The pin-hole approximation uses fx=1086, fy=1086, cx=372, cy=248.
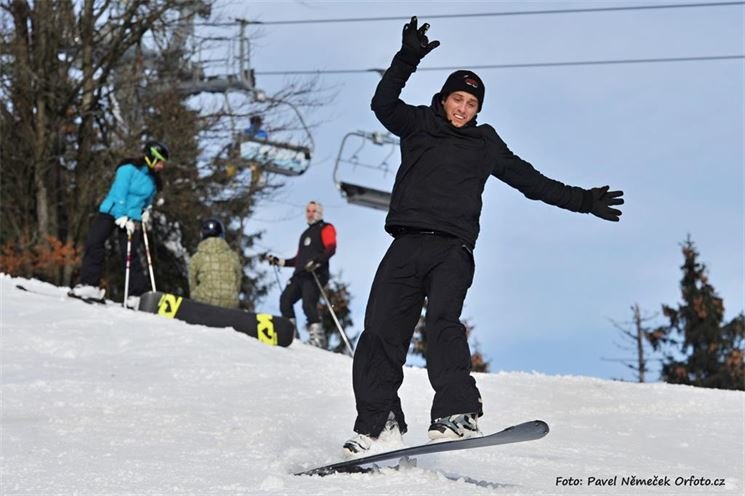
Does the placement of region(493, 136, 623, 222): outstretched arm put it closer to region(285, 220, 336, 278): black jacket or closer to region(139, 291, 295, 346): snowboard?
region(139, 291, 295, 346): snowboard

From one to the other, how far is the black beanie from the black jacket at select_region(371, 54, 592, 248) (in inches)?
3.0

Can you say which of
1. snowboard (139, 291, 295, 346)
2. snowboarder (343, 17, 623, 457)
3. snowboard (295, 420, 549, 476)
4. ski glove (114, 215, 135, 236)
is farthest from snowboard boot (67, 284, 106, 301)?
snowboard (295, 420, 549, 476)

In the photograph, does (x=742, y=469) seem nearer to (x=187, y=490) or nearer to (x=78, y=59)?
(x=187, y=490)

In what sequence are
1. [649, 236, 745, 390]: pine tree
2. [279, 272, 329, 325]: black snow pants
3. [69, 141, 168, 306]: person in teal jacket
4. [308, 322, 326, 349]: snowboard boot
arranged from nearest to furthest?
[69, 141, 168, 306]: person in teal jacket, [279, 272, 329, 325]: black snow pants, [308, 322, 326, 349]: snowboard boot, [649, 236, 745, 390]: pine tree

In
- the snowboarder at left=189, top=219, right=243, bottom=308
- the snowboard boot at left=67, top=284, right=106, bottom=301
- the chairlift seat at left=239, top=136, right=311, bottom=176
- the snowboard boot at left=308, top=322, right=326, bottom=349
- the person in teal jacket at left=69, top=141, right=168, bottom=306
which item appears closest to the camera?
the person in teal jacket at left=69, top=141, right=168, bottom=306

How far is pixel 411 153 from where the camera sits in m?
4.86

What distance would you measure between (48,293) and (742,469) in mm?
8480

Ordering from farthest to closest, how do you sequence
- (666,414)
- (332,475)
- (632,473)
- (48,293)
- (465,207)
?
(48,293) < (666,414) < (632,473) < (465,207) < (332,475)

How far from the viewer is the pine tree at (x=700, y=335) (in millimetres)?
34375

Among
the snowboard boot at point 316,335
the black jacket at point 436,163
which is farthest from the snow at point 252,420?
the black jacket at point 436,163

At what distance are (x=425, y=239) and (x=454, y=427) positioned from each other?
2.75ft

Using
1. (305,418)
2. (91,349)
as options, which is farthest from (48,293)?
(305,418)

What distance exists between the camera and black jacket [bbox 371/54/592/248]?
470 cm

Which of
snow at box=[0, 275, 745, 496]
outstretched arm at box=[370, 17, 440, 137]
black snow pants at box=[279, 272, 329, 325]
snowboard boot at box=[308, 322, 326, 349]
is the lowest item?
snow at box=[0, 275, 745, 496]
